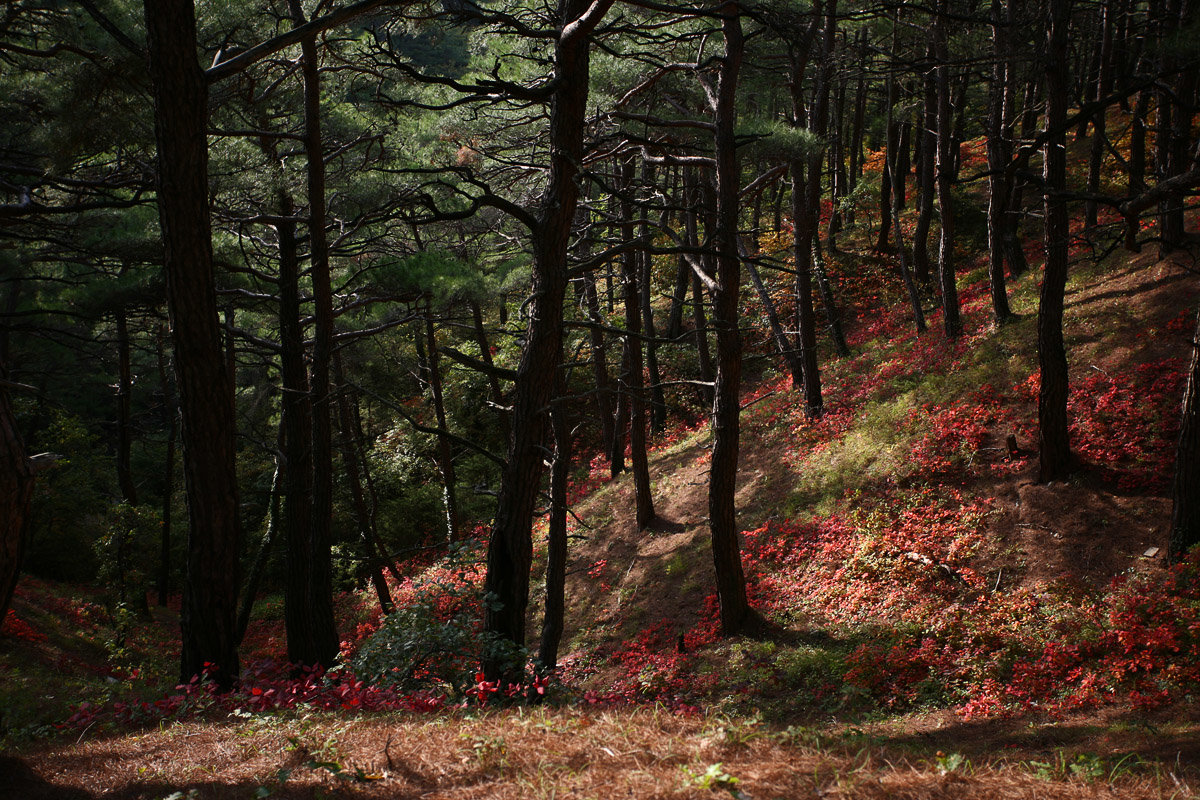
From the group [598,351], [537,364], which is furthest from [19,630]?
[537,364]

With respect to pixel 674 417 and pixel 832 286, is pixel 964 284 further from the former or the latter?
pixel 674 417

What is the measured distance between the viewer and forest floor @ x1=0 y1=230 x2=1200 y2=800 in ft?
12.2

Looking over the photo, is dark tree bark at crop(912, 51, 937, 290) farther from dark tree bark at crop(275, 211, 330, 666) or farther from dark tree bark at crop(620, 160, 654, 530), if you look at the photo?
dark tree bark at crop(275, 211, 330, 666)

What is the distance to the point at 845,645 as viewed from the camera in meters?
9.04

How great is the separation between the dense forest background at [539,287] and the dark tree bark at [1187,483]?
0.03m

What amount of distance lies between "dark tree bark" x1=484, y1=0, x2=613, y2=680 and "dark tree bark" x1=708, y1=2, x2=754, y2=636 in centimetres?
271

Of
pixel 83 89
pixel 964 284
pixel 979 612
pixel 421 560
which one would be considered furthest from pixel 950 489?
pixel 421 560

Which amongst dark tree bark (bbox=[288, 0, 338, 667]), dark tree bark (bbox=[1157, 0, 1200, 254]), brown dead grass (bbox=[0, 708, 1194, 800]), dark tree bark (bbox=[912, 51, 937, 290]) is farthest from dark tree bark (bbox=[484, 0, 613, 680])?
dark tree bark (bbox=[912, 51, 937, 290])

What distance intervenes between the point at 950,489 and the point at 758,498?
3864mm

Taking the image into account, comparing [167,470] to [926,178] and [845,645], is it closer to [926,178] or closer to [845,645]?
[845,645]

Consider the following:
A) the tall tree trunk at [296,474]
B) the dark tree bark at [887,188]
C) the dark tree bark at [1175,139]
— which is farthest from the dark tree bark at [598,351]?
the dark tree bark at [887,188]

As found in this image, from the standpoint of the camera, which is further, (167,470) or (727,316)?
(167,470)

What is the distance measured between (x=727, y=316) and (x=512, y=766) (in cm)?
663

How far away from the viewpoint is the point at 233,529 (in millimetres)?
6516
